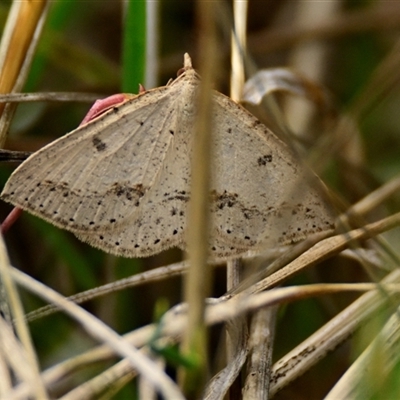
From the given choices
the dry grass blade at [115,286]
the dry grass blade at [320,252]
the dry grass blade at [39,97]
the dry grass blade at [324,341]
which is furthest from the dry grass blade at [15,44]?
the dry grass blade at [324,341]

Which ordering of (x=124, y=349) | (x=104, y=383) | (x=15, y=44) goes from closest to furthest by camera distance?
(x=124, y=349) → (x=104, y=383) → (x=15, y=44)

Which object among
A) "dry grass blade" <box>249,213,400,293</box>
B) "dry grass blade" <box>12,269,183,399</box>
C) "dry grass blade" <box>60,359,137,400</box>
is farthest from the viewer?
"dry grass blade" <box>249,213,400,293</box>

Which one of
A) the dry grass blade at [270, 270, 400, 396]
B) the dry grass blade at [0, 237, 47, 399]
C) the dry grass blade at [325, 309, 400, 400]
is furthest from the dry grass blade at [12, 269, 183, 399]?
the dry grass blade at [270, 270, 400, 396]

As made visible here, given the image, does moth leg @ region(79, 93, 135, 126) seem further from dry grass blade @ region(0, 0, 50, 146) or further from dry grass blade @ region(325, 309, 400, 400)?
dry grass blade @ region(325, 309, 400, 400)

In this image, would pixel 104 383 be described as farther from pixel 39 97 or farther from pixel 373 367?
pixel 39 97

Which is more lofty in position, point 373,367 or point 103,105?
point 103,105

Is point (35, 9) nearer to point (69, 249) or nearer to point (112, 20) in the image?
point (69, 249)

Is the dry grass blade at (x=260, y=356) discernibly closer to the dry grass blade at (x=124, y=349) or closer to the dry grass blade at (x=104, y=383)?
the dry grass blade at (x=104, y=383)

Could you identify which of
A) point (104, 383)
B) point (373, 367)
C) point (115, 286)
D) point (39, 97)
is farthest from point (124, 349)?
point (39, 97)
